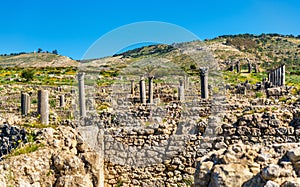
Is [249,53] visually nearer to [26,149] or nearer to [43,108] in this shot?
[43,108]

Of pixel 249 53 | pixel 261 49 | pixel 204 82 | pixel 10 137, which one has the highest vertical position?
pixel 261 49

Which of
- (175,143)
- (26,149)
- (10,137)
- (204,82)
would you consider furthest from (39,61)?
(175,143)

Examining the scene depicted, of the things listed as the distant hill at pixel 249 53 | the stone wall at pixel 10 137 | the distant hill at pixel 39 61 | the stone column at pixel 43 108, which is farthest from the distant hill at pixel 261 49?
the stone wall at pixel 10 137

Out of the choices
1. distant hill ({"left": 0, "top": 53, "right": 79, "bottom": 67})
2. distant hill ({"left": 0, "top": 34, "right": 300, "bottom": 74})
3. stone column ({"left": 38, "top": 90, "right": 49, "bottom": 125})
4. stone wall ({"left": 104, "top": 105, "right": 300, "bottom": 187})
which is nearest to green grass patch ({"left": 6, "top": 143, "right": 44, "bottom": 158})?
stone wall ({"left": 104, "top": 105, "right": 300, "bottom": 187})

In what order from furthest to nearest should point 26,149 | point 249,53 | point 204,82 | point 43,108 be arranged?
1. point 249,53
2. point 204,82
3. point 43,108
4. point 26,149

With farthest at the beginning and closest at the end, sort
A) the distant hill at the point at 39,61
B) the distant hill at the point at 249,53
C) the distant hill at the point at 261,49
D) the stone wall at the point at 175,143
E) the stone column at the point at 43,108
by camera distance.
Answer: the distant hill at the point at 39,61 → the distant hill at the point at 249,53 → the distant hill at the point at 261,49 → the stone column at the point at 43,108 → the stone wall at the point at 175,143

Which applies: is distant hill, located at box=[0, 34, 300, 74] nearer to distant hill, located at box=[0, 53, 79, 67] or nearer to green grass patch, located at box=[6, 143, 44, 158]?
distant hill, located at box=[0, 53, 79, 67]

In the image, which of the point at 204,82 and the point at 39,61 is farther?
the point at 39,61

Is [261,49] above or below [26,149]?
above

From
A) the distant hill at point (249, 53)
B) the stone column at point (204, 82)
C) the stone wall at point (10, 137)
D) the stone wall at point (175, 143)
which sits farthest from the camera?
the distant hill at point (249, 53)

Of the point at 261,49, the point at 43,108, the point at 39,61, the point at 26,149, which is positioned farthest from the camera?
the point at 39,61

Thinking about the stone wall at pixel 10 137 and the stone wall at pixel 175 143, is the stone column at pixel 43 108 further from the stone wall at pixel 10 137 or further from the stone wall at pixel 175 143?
the stone wall at pixel 175 143

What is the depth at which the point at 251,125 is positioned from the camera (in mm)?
8039

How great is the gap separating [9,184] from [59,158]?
110 cm
